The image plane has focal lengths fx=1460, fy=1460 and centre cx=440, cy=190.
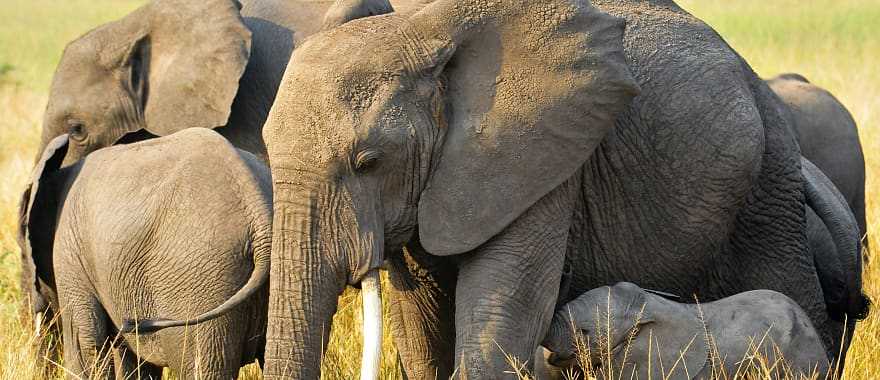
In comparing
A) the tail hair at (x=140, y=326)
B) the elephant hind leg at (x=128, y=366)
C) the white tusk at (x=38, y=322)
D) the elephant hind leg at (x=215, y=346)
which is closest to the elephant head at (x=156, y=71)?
the white tusk at (x=38, y=322)

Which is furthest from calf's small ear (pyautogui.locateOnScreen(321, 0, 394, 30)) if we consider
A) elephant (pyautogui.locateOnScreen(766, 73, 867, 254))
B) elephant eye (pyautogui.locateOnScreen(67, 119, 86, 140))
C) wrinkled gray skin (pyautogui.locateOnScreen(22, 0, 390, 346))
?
elephant (pyautogui.locateOnScreen(766, 73, 867, 254))

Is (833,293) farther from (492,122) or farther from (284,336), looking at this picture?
(284,336)

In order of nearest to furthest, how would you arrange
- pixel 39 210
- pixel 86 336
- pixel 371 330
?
pixel 371 330
pixel 86 336
pixel 39 210

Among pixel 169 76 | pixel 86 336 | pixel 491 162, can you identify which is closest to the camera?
pixel 491 162

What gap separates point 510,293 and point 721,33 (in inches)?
700

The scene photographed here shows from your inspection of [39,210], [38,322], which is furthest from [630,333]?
[38,322]

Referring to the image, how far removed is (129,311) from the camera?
203 inches

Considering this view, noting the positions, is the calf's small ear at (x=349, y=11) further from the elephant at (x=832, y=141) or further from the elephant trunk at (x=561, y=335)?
the elephant at (x=832, y=141)

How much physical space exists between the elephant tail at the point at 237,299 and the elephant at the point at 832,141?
15.5 feet

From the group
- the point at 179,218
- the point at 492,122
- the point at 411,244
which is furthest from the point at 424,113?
the point at 179,218

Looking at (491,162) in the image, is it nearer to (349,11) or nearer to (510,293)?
(510,293)

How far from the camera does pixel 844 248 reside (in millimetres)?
5660

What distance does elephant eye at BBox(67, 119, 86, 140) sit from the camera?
303 inches

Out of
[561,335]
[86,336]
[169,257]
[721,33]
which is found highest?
[721,33]
